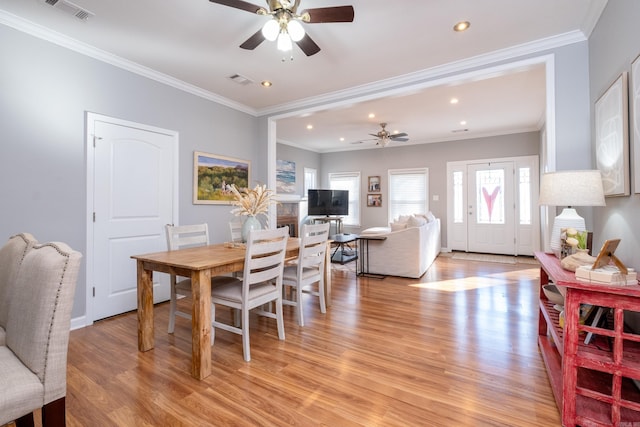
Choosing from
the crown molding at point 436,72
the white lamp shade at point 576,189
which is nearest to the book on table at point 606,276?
the white lamp shade at point 576,189

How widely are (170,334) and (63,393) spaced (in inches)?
64.0

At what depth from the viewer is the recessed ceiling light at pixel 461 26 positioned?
8.48 feet

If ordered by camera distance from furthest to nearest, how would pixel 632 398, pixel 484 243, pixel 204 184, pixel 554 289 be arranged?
pixel 484 243
pixel 204 184
pixel 554 289
pixel 632 398

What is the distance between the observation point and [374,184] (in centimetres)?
805

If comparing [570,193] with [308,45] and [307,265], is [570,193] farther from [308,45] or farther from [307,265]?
[308,45]

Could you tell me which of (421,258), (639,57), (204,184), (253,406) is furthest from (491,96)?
(253,406)

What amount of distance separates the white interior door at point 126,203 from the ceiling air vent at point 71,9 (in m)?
0.90

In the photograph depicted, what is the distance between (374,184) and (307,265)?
18.4 ft

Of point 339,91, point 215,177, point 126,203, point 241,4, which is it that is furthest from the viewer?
point 215,177

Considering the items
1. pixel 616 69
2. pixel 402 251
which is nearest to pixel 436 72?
pixel 616 69

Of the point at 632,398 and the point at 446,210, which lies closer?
the point at 632,398

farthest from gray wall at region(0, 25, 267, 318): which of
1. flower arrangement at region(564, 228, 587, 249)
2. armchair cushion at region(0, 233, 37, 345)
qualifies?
flower arrangement at region(564, 228, 587, 249)

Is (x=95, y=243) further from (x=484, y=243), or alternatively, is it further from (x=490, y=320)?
(x=484, y=243)

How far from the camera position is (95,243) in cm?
300
